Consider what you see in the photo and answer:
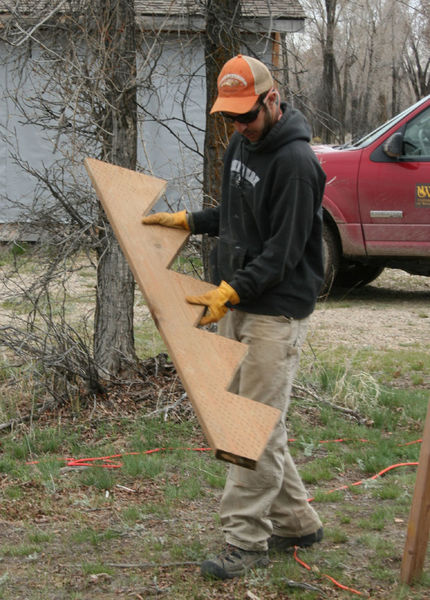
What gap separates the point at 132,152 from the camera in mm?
5961

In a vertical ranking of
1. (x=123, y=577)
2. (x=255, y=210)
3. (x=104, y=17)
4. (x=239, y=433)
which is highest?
(x=104, y=17)

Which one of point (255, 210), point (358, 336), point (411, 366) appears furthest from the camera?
point (358, 336)

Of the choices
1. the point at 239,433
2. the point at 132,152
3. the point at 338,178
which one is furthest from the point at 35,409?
the point at 338,178

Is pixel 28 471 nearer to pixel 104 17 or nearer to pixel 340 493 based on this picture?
pixel 340 493

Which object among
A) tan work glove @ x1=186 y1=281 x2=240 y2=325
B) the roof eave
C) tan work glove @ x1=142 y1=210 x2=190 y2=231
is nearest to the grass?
tan work glove @ x1=186 y1=281 x2=240 y2=325

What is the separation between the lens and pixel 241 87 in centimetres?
332

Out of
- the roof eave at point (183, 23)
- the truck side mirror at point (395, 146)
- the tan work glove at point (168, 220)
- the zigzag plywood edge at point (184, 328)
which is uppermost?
the roof eave at point (183, 23)

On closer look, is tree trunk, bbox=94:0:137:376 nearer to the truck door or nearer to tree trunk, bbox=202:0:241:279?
tree trunk, bbox=202:0:241:279

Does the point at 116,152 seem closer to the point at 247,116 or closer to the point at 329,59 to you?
the point at 247,116

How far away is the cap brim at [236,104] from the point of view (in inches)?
130

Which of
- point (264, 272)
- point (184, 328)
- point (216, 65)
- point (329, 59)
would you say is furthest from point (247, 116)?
point (329, 59)

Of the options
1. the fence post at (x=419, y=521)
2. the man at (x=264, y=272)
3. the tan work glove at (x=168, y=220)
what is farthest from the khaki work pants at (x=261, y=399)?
the fence post at (x=419, y=521)

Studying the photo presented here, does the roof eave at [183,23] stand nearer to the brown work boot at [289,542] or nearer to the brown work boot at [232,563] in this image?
the brown work boot at [289,542]

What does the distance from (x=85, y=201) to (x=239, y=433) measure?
3.33m
